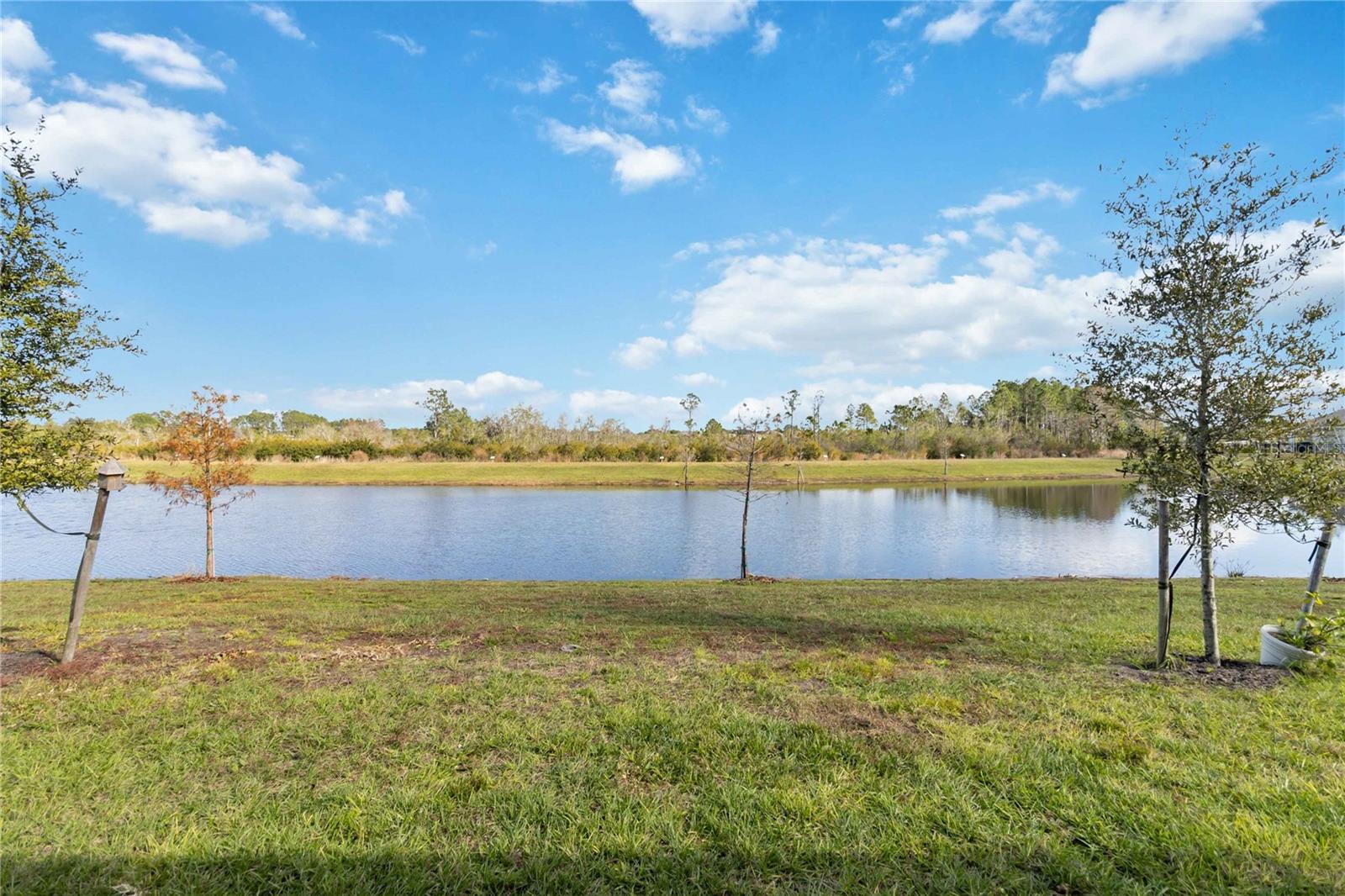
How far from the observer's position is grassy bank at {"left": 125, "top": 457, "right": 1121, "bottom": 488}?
184 feet

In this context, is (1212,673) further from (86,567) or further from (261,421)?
(261,421)

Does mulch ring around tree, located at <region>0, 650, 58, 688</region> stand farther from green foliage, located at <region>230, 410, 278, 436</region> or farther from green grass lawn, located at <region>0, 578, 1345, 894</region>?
green foliage, located at <region>230, 410, 278, 436</region>

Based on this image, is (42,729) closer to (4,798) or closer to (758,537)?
(4,798)

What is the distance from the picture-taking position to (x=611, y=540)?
24.6 m

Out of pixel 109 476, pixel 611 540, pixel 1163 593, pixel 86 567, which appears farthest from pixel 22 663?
pixel 611 540

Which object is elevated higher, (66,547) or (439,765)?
(439,765)

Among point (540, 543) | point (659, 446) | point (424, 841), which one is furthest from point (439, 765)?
point (659, 446)

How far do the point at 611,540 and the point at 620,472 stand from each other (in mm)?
36741

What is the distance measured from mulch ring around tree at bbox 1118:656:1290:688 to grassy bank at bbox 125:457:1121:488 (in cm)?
4583

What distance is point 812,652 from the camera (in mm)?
6535

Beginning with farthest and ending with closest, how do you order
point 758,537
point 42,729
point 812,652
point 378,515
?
1. point 378,515
2. point 758,537
3. point 812,652
4. point 42,729

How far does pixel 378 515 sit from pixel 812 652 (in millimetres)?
32925

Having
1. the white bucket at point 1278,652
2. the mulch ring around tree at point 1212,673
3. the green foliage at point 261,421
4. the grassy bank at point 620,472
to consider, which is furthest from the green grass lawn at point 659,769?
the green foliage at point 261,421

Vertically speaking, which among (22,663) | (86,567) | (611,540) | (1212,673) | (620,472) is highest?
(86,567)
